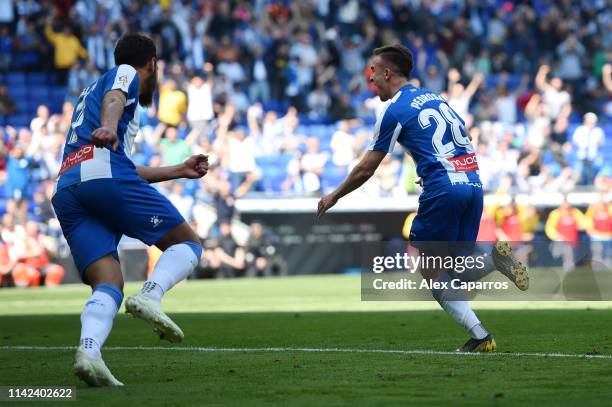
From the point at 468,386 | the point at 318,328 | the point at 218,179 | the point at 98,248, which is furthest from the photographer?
the point at 218,179

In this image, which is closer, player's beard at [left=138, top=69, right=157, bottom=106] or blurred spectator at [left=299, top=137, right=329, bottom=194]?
player's beard at [left=138, top=69, right=157, bottom=106]

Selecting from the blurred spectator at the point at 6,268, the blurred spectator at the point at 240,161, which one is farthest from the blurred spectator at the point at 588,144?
the blurred spectator at the point at 6,268

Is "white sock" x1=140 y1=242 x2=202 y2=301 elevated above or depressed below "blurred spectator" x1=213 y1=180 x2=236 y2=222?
above

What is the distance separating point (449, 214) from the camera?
31.2ft

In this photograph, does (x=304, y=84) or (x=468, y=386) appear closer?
(x=468, y=386)

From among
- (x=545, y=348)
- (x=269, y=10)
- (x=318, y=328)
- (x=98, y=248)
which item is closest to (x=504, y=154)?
(x=269, y=10)


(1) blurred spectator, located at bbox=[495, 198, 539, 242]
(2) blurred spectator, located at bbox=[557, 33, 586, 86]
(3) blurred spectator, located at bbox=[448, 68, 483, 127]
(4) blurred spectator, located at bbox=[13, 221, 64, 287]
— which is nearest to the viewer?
(4) blurred spectator, located at bbox=[13, 221, 64, 287]

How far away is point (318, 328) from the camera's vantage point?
503 inches

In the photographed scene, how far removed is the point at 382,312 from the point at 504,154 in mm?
15040

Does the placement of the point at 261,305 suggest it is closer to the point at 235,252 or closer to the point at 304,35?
the point at 235,252

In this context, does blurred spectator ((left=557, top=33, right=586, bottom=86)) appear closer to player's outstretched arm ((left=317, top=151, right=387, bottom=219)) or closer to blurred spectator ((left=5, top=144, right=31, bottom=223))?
blurred spectator ((left=5, top=144, right=31, bottom=223))

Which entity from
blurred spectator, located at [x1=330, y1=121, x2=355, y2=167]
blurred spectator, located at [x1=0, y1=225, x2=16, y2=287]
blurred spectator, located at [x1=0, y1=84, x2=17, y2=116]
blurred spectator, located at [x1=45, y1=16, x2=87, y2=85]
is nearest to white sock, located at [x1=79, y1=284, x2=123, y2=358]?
blurred spectator, located at [x1=0, y1=225, x2=16, y2=287]

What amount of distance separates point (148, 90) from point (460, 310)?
9.58ft

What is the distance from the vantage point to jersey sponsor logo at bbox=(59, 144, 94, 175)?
25.7ft
